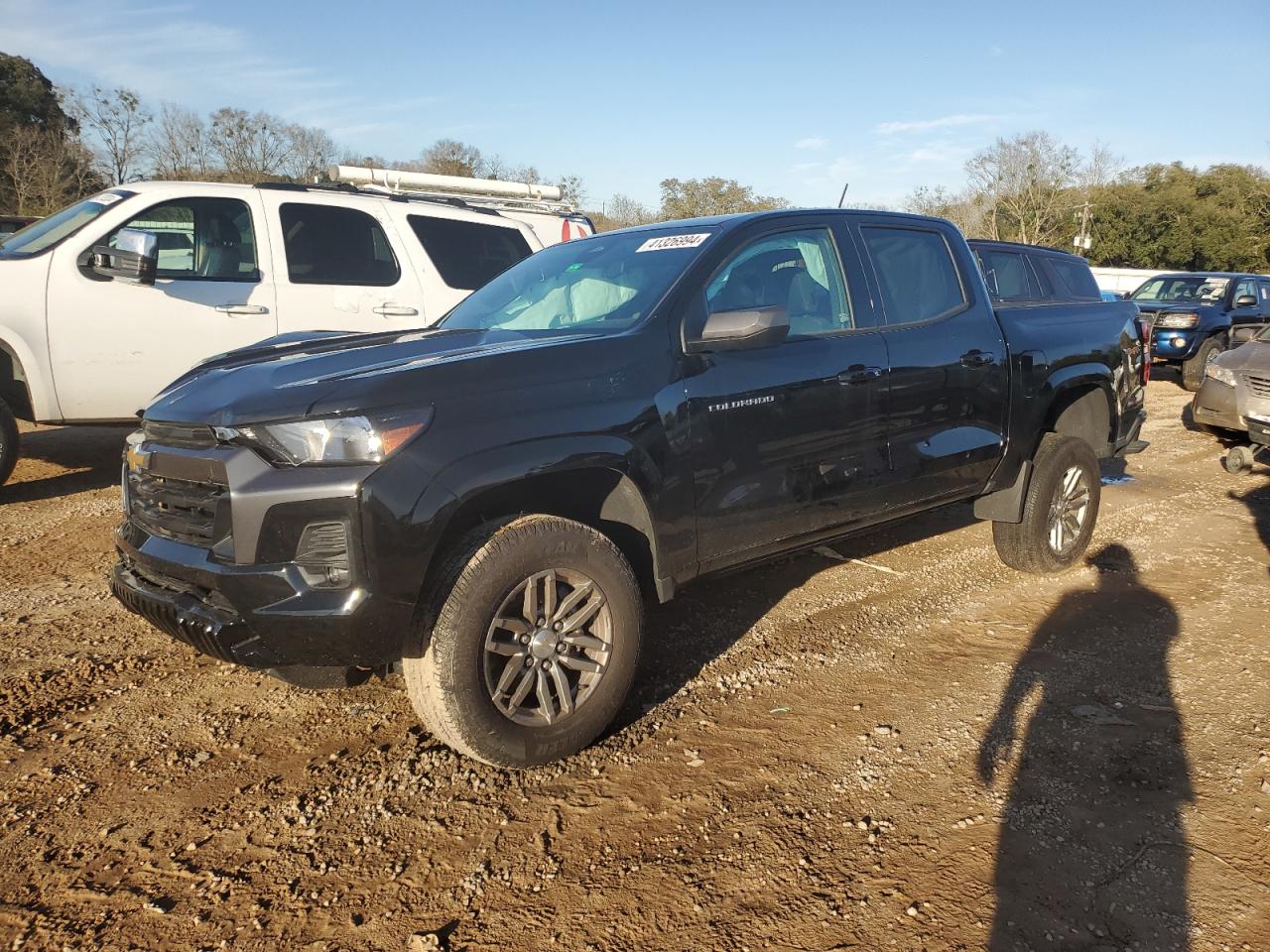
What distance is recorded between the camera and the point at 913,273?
4215 mm

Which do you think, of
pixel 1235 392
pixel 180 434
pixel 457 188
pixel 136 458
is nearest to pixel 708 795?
pixel 180 434

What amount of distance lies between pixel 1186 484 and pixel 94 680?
7.92 meters

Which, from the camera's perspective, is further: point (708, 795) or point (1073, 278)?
point (1073, 278)

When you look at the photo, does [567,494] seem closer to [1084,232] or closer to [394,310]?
[394,310]

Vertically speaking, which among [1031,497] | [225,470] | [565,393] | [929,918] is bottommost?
[929,918]

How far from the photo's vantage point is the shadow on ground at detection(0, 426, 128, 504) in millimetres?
6191

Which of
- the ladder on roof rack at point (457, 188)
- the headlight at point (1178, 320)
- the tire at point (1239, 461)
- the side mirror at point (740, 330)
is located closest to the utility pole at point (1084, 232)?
the headlight at point (1178, 320)

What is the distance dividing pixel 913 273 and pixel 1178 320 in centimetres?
1233

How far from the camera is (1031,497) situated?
4691 mm

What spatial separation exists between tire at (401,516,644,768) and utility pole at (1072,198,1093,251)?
45.9 meters

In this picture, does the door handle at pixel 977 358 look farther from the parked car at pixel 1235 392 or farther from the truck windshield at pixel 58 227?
the truck windshield at pixel 58 227

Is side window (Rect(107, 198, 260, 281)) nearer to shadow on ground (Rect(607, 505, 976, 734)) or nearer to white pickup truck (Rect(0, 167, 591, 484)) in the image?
white pickup truck (Rect(0, 167, 591, 484))

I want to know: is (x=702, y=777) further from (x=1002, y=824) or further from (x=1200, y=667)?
(x=1200, y=667)

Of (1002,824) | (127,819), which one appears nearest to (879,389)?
(1002,824)
